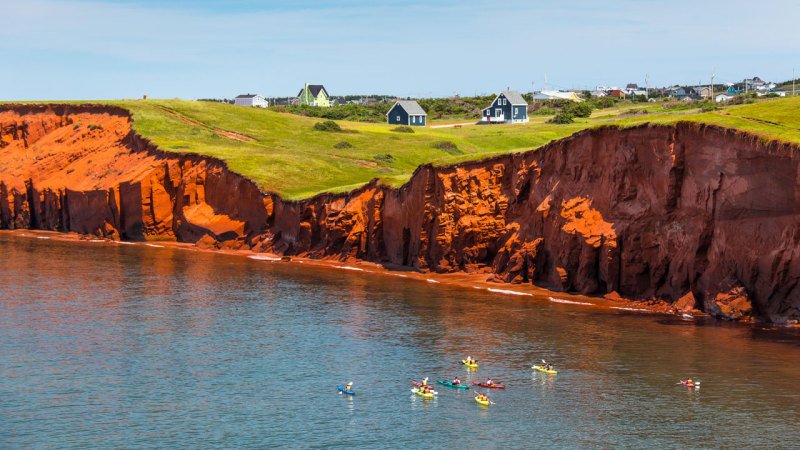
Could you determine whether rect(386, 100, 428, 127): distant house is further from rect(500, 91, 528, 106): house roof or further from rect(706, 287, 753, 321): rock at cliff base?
rect(706, 287, 753, 321): rock at cliff base

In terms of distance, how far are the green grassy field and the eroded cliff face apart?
7.75 feet

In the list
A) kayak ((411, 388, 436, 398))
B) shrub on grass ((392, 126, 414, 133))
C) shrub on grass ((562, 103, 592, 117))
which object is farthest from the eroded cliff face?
shrub on grass ((562, 103, 592, 117))

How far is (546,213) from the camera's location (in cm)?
7425

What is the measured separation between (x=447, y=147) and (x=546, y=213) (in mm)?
62424

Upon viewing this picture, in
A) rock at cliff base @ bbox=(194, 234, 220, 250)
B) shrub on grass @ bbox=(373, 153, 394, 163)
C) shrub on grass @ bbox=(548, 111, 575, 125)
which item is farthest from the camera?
shrub on grass @ bbox=(548, 111, 575, 125)

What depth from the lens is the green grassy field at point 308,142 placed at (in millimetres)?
101875

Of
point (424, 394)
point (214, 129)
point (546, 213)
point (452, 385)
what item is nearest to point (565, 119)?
point (214, 129)

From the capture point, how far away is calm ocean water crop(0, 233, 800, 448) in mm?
40656

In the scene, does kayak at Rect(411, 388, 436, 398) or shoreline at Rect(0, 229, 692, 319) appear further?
shoreline at Rect(0, 229, 692, 319)

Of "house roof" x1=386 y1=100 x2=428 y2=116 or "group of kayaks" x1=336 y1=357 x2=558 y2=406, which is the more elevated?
"house roof" x1=386 y1=100 x2=428 y2=116

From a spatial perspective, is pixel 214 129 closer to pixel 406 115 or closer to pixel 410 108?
pixel 406 115

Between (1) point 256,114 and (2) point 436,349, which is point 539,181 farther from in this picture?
(1) point 256,114

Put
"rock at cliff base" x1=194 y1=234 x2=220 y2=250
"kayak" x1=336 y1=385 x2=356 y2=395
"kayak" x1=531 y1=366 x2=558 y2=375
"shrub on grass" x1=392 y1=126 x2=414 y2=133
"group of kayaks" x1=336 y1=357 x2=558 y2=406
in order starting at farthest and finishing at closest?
"shrub on grass" x1=392 y1=126 x2=414 y2=133
"rock at cliff base" x1=194 y1=234 x2=220 y2=250
"kayak" x1=531 y1=366 x2=558 y2=375
"kayak" x1=336 y1=385 x2=356 y2=395
"group of kayaks" x1=336 y1=357 x2=558 y2=406

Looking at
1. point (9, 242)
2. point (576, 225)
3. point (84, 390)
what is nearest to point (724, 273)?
point (576, 225)
